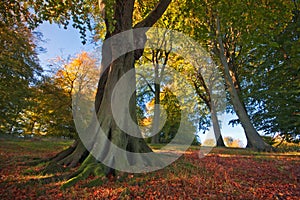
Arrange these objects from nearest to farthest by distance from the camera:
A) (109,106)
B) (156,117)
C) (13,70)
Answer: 1. (109,106)
2. (13,70)
3. (156,117)

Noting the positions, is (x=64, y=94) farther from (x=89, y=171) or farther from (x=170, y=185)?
(x=170, y=185)

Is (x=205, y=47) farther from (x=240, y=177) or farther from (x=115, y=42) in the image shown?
(x=240, y=177)

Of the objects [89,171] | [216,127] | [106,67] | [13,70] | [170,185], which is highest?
[13,70]

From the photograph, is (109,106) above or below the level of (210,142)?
above

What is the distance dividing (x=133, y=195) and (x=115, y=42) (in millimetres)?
5488

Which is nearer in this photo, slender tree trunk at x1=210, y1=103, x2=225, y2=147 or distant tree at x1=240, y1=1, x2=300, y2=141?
distant tree at x1=240, y1=1, x2=300, y2=141

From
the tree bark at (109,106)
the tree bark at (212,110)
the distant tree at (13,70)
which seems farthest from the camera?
the tree bark at (212,110)

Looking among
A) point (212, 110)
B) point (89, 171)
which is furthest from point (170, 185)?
point (212, 110)

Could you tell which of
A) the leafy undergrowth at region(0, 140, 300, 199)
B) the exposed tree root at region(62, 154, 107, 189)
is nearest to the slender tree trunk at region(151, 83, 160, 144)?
the leafy undergrowth at region(0, 140, 300, 199)

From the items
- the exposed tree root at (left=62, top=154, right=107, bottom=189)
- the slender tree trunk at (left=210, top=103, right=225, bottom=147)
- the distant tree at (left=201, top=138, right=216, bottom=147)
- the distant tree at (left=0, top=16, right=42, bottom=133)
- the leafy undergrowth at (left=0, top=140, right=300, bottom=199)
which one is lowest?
the leafy undergrowth at (left=0, top=140, right=300, bottom=199)

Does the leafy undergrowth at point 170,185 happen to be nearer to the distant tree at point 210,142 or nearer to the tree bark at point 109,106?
the tree bark at point 109,106

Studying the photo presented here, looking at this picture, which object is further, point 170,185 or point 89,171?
point 89,171

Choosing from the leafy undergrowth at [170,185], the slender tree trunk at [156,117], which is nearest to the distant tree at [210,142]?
the slender tree trunk at [156,117]

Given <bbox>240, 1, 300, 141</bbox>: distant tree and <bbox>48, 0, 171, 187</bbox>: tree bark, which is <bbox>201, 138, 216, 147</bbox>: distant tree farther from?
<bbox>48, 0, 171, 187</bbox>: tree bark
